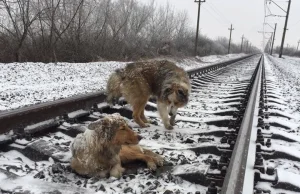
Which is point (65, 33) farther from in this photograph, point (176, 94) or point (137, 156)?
point (137, 156)

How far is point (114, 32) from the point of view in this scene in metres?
27.4

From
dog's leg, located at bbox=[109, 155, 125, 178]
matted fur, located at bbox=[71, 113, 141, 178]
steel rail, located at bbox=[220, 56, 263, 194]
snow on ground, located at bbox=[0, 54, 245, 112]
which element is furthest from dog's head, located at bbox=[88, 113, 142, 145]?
snow on ground, located at bbox=[0, 54, 245, 112]

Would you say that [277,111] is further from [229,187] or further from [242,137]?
[229,187]

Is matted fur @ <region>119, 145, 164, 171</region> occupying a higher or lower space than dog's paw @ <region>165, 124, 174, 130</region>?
higher

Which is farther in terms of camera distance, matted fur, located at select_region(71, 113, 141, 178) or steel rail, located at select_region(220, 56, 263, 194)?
matted fur, located at select_region(71, 113, 141, 178)

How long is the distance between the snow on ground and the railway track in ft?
7.29

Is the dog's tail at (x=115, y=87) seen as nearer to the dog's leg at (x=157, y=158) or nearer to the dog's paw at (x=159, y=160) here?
the dog's leg at (x=157, y=158)

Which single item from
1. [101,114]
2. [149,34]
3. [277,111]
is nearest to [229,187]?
[101,114]

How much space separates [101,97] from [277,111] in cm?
345

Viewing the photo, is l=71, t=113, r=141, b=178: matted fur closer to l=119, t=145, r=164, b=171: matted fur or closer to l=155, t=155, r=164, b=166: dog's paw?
l=119, t=145, r=164, b=171: matted fur

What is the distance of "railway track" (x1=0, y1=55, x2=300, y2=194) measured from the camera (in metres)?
2.79

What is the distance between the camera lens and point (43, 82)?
34.0 ft

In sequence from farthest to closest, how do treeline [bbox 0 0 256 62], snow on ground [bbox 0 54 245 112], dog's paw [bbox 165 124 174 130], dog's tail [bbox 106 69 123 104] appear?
treeline [bbox 0 0 256 62]
snow on ground [bbox 0 54 245 112]
dog's tail [bbox 106 69 123 104]
dog's paw [bbox 165 124 174 130]

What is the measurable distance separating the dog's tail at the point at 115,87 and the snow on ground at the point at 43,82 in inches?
85.4
